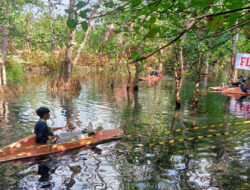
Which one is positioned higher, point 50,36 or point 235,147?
point 50,36

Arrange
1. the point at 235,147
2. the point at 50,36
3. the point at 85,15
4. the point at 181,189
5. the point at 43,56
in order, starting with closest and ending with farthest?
the point at 85,15
the point at 181,189
the point at 235,147
the point at 50,36
the point at 43,56

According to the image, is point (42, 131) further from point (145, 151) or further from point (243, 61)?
point (243, 61)

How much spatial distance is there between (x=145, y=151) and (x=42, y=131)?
9.67 ft

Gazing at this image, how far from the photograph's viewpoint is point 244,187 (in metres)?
5.29

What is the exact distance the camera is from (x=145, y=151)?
25.0 ft

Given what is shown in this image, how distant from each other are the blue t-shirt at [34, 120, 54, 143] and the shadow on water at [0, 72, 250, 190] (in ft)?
1.89

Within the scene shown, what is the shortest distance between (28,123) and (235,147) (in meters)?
7.87

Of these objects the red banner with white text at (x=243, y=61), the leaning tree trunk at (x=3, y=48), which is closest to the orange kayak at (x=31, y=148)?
the leaning tree trunk at (x=3, y=48)

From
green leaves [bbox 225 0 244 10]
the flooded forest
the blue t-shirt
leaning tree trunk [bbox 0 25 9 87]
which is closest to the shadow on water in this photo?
the flooded forest

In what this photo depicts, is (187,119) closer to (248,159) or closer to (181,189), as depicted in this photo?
(248,159)

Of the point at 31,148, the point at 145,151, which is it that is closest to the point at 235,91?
the point at 145,151

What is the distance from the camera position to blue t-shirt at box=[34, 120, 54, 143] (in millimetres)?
7238

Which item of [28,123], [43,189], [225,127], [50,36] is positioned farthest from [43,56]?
[43,189]

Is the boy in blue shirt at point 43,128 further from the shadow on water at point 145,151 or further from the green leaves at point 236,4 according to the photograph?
the green leaves at point 236,4
